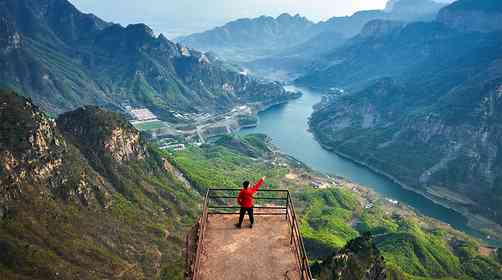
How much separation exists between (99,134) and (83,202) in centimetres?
3453

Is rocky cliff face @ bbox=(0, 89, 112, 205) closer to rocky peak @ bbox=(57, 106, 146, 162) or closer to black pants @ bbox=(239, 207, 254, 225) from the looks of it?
rocky peak @ bbox=(57, 106, 146, 162)

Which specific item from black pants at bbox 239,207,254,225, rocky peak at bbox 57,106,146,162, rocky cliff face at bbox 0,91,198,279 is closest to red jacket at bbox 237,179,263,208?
black pants at bbox 239,207,254,225

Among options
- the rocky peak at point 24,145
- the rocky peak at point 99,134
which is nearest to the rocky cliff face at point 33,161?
the rocky peak at point 24,145

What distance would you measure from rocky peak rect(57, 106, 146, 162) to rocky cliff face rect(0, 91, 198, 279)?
0.32 meters

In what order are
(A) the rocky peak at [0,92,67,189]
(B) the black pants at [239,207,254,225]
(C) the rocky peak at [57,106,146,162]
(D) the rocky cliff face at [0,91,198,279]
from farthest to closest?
1. (C) the rocky peak at [57,106,146,162]
2. (A) the rocky peak at [0,92,67,189]
3. (D) the rocky cliff face at [0,91,198,279]
4. (B) the black pants at [239,207,254,225]

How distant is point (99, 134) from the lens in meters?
143

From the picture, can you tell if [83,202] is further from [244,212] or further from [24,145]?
[244,212]

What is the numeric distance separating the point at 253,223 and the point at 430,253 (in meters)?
116

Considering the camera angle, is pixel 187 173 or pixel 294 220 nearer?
pixel 294 220

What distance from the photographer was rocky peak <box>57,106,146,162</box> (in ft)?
463

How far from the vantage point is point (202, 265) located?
18938mm

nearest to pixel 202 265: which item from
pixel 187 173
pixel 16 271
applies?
pixel 16 271

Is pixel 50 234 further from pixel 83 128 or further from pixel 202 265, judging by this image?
pixel 202 265

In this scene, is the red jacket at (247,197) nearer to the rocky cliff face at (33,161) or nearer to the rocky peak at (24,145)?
the rocky cliff face at (33,161)
